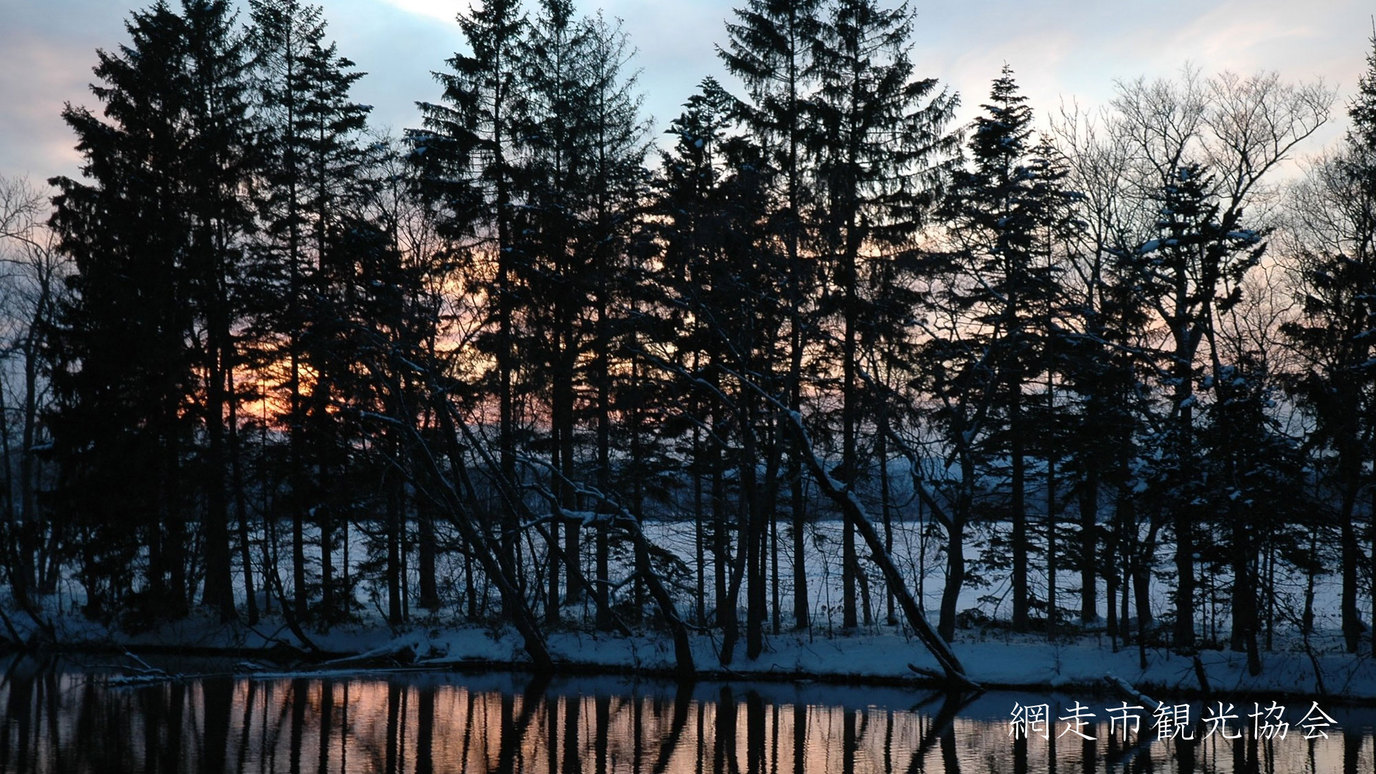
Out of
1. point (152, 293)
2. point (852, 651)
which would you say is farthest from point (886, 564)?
point (152, 293)

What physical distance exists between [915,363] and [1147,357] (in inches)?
199

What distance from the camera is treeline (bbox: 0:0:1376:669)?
2362cm

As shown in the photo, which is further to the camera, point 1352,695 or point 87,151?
point 87,151

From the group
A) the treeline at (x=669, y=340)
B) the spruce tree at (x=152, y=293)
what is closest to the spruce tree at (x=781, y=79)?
the treeline at (x=669, y=340)

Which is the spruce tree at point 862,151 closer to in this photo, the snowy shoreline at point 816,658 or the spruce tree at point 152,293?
the snowy shoreline at point 816,658

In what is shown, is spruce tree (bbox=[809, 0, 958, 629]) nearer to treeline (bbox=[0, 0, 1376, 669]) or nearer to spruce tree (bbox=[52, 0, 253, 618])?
treeline (bbox=[0, 0, 1376, 669])

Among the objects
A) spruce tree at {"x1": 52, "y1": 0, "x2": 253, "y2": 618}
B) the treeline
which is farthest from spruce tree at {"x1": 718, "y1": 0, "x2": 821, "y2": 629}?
spruce tree at {"x1": 52, "y1": 0, "x2": 253, "y2": 618}

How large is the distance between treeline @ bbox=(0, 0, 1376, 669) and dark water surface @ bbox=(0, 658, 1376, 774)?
263 centimetres

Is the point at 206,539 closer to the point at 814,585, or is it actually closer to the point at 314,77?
the point at 314,77

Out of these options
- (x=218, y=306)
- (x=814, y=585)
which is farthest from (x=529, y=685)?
(x=814, y=585)

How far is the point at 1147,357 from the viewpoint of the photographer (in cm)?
2311

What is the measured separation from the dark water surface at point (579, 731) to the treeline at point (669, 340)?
2.63m

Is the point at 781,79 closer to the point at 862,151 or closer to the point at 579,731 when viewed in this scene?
the point at 862,151

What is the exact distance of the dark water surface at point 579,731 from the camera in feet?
52.2
